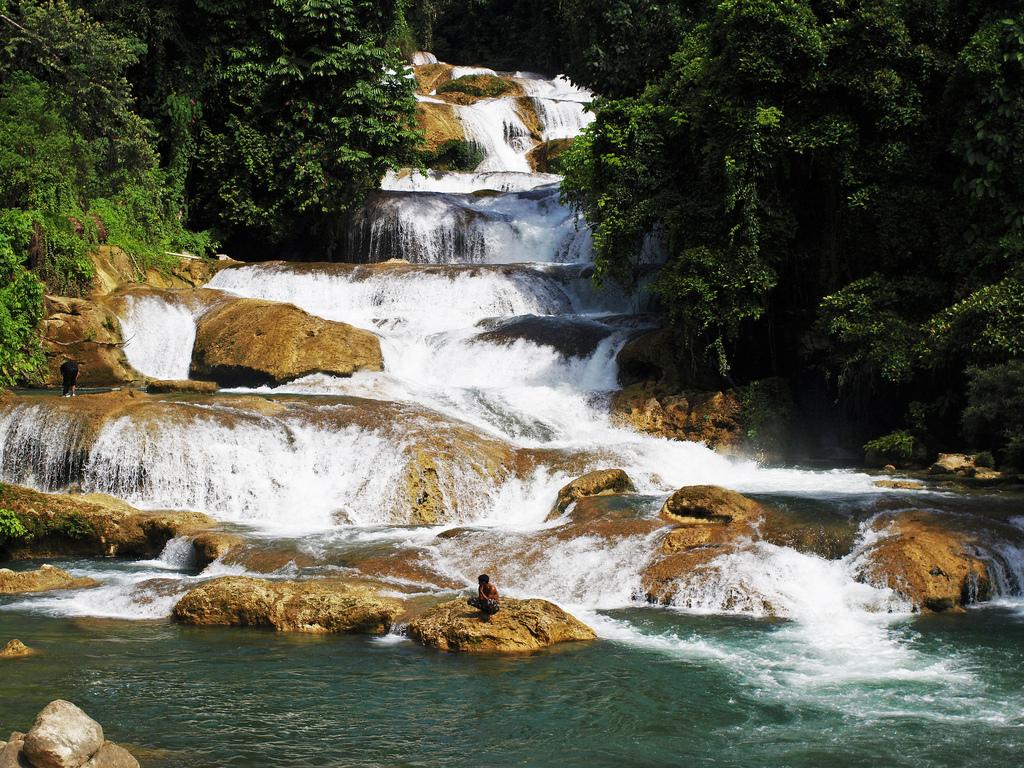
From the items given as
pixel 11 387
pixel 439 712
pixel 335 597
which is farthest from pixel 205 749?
pixel 11 387

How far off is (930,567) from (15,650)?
9455 mm

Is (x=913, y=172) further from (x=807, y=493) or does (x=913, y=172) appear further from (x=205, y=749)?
(x=205, y=749)

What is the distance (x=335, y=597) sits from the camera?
10812 millimetres

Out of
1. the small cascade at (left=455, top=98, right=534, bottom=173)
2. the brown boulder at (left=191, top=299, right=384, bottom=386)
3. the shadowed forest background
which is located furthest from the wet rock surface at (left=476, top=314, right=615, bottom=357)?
the small cascade at (left=455, top=98, right=534, bottom=173)

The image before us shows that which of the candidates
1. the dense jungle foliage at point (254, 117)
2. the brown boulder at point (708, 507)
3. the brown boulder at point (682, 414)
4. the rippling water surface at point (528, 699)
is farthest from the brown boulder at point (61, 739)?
the dense jungle foliage at point (254, 117)

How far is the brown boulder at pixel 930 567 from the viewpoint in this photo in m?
11.2

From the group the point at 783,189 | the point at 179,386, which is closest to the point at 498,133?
the point at 783,189

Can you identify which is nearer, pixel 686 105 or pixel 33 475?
pixel 33 475

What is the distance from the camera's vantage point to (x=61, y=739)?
6.00 metres

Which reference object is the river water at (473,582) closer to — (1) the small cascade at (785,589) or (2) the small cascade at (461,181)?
(1) the small cascade at (785,589)

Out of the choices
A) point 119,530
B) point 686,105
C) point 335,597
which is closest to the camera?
point 335,597

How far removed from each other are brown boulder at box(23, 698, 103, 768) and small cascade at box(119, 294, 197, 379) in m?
15.6

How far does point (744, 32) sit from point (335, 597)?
41.6 feet

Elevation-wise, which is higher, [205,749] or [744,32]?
[744,32]
